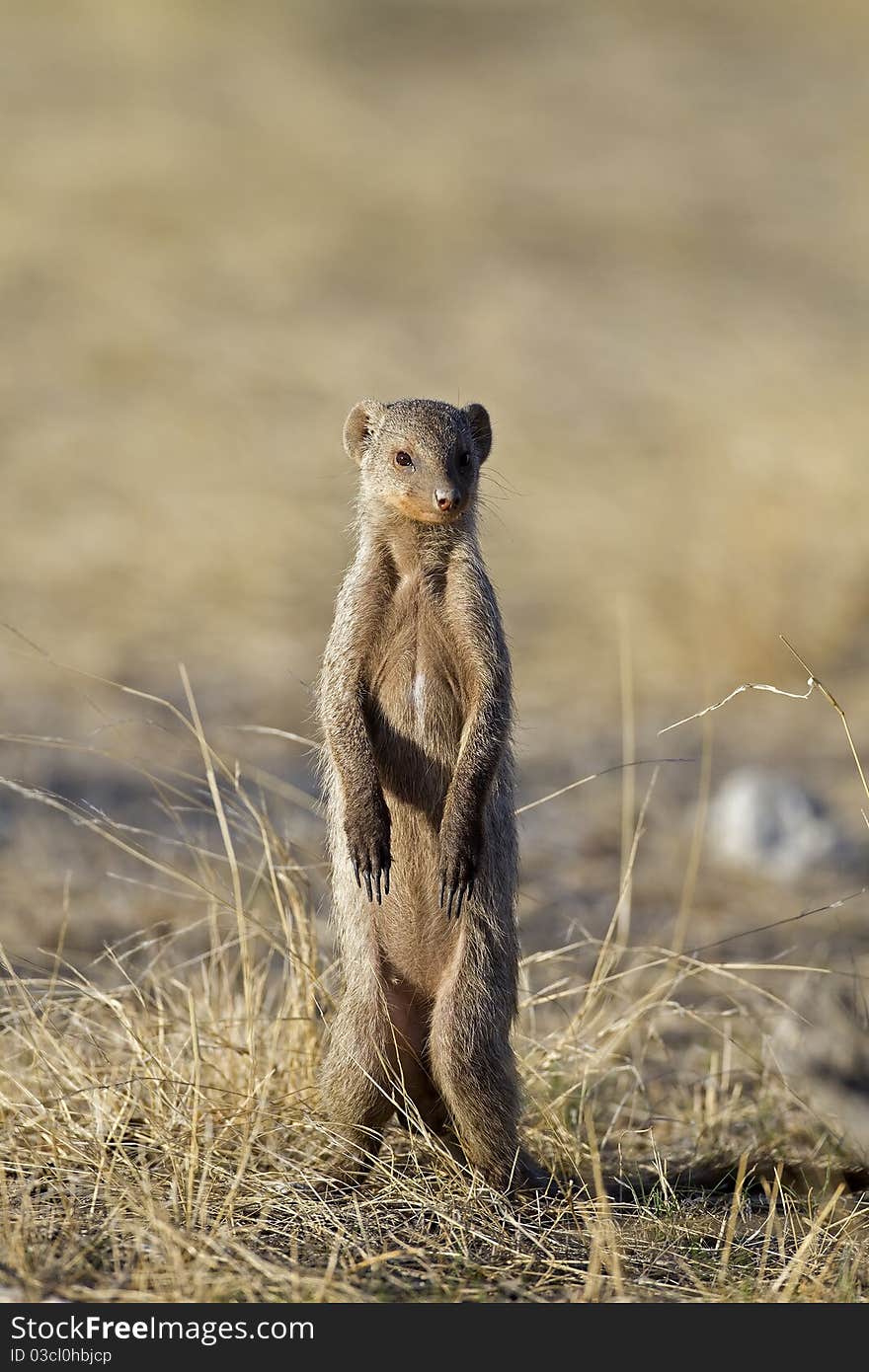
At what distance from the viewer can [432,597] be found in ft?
12.3

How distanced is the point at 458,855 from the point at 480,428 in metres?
1.16

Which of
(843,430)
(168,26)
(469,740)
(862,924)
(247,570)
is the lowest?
(862,924)

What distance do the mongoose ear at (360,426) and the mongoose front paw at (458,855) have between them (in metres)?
1.05

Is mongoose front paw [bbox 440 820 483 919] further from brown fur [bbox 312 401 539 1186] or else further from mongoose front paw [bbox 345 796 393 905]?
mongoose front paw [bbox 345 796 393 905]

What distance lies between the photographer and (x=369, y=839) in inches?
140

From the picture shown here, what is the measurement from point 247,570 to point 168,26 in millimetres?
15257

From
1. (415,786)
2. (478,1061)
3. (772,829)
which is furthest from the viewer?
(772,829)

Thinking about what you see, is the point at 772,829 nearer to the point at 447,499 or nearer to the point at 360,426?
the point at 360,426

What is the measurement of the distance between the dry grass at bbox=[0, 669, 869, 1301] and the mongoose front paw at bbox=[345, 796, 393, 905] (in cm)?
51

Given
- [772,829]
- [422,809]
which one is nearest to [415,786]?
[422,809]

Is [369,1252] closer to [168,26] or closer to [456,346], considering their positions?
[456,346]

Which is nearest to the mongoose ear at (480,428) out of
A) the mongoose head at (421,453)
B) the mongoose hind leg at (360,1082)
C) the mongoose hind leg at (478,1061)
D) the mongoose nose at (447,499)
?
the mongoose head at (421,453)

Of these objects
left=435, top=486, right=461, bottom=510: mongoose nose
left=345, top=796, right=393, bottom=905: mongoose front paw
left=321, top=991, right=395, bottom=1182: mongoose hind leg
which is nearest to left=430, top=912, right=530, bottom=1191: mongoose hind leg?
left=321, top=991, right=395, bottom=1182: mongoose hind leg
